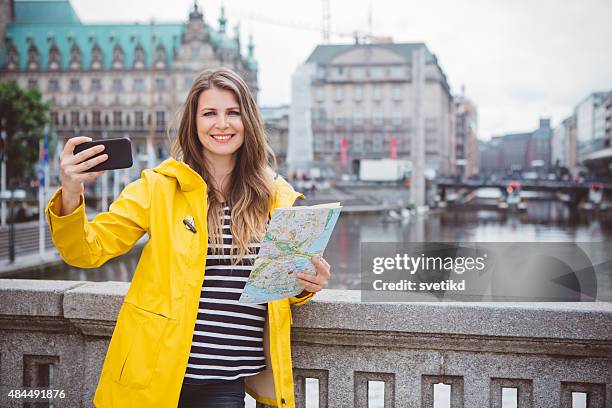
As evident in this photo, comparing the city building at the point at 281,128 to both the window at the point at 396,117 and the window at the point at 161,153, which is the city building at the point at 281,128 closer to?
the window at the point at 161,153

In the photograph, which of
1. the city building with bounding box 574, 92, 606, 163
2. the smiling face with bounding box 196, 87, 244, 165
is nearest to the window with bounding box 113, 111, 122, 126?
the city building with bounding box 574, 92, 606, 163

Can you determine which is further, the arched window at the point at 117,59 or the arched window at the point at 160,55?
the arched window at the point at 117,59

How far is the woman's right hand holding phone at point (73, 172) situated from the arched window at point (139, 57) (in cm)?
7781

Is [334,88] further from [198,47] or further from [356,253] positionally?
[356,253]

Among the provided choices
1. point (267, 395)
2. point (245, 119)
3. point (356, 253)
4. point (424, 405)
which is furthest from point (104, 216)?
point (356, 253)

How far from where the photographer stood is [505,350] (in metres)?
3.12

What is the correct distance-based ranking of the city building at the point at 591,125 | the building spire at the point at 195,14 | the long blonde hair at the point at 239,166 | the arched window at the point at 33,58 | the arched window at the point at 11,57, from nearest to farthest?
the long blonde hair at the point at 239,166 < the building spire at the point at 195,14 < the arched window at the point at 11,57 < the arched window at the point at 33,58 < the city building at the point at 591,125

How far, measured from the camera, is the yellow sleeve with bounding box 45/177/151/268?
2344mm

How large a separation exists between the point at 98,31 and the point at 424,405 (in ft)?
271

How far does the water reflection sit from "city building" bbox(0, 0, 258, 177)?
3299cm

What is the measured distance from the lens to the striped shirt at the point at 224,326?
2559mm

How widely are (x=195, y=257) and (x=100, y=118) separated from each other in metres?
80.1

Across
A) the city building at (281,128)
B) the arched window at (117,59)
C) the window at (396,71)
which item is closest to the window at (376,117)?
the window at (396,71)

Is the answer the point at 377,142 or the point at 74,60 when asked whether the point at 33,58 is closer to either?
the point at 74,60
